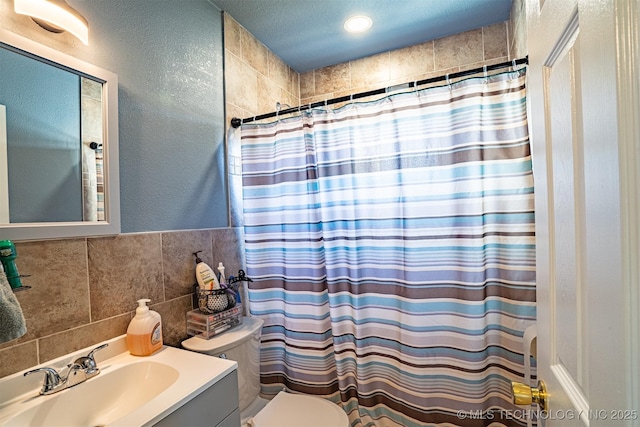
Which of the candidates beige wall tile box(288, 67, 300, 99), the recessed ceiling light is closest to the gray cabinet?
the recessed ceiling light

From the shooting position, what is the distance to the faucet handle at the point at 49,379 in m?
0.89

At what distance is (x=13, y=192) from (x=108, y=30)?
735mm

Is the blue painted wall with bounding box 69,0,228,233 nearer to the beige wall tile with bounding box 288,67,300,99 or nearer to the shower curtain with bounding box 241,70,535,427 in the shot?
the shower curtain with bounding box 241,70,535,427

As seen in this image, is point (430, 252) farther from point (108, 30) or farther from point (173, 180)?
point (108, 30)

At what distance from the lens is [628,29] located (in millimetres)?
334

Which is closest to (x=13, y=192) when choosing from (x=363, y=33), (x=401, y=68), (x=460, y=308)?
(x=460, y=308)

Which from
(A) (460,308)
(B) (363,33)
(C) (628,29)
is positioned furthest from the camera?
(B) (363,33)

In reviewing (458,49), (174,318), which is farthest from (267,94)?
(174,318)

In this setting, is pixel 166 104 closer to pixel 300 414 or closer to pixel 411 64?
pixel 300 414

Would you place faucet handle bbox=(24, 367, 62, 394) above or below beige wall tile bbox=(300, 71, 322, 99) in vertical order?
below

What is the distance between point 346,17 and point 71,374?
220 cm

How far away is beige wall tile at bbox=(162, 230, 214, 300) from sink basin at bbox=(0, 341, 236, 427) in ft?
0.93

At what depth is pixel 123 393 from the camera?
3.39 ft

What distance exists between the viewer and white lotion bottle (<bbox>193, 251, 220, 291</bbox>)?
142 centimetres
